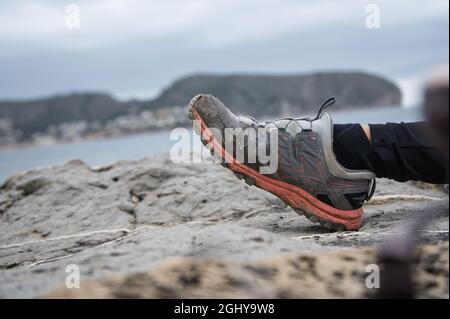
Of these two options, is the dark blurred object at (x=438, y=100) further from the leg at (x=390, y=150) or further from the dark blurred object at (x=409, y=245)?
the leg at (x=390, y=150)

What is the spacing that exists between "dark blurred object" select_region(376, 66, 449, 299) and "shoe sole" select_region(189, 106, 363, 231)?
1.27m

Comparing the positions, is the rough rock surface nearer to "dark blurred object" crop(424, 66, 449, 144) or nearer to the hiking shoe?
the hiking shoe

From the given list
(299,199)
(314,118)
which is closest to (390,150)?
(314,118)

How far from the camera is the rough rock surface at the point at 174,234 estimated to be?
64.6 inches

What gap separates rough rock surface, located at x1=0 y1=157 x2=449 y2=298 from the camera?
164 centimetres

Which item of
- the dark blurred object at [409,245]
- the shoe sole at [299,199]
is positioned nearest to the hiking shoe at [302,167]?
the shoe sole at [299,199]

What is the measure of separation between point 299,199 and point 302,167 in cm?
17

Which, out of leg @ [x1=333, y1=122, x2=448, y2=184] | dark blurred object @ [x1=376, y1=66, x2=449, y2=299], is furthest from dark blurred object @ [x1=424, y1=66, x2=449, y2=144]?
leg @ [x1=333, y1=122, x2=448, y2=184]

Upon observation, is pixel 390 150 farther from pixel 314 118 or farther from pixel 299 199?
pixel 299 199

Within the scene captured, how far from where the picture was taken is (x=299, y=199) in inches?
108
